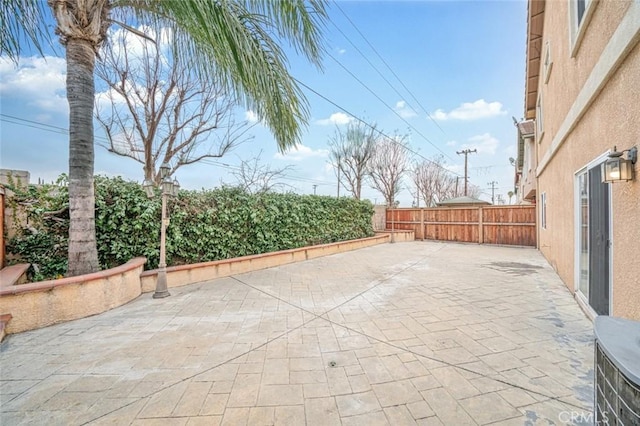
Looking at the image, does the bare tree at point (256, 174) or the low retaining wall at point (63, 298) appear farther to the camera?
the bare tree at point (256, 174)

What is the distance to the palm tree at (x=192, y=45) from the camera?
2832mm

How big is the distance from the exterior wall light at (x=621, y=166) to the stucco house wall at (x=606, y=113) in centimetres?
6

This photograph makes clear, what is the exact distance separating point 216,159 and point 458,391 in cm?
1196

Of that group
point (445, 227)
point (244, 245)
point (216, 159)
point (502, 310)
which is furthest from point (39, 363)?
point (445, 227)

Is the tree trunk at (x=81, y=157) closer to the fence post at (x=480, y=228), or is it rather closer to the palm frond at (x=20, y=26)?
the palm frond at (x=20, y=26)

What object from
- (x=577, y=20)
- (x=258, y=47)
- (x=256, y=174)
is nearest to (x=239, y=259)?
(x=258, y=47)

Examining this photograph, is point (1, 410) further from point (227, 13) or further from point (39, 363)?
point (227, 13)

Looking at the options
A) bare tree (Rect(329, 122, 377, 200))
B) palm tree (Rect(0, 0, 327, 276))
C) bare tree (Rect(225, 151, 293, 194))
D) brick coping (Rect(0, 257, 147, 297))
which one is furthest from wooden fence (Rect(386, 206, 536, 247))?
brick coping (Rect(0, 257, 147, 297))

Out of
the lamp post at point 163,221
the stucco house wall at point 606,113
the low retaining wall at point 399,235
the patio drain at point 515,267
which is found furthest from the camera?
the low retaining wall at point 399,235

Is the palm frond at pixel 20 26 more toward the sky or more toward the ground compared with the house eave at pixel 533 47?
more toward the ground

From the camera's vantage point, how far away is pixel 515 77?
11414 millimetres

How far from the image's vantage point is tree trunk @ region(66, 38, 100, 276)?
13.3ft

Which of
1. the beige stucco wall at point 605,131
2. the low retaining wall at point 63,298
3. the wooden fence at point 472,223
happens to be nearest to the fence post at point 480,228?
the wooden fence at point 472,223
